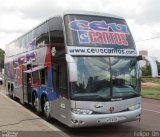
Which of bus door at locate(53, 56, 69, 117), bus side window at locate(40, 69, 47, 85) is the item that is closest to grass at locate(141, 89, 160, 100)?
bus side window at locate(40, 69, 47, 85)

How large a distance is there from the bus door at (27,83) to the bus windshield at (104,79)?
6.21 m

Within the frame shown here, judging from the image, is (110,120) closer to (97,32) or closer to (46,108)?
(97,32)

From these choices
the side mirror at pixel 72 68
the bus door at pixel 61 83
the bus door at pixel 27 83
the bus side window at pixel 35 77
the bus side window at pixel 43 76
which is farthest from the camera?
the bus door at pixel 27 83

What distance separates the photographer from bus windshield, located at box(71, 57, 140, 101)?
402 inches

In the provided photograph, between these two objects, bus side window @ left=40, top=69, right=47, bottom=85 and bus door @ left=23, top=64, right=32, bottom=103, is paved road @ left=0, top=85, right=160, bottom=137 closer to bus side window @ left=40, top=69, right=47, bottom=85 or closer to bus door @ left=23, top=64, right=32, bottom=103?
bus side window @ left=40, top=69, right=47, bottom=85

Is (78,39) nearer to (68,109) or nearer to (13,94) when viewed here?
(68,109)

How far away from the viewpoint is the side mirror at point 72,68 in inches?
387

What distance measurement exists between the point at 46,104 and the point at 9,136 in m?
3.51

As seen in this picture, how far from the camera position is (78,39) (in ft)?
35.1

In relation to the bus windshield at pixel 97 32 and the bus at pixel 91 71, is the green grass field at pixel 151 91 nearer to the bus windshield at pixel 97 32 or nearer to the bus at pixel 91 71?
the bus windshield at pixel 97 32

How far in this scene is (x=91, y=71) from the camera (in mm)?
10367

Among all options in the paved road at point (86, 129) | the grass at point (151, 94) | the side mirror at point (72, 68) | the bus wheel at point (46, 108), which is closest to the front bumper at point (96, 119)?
the paved road at point (86, 129)

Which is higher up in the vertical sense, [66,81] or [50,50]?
[50,50]

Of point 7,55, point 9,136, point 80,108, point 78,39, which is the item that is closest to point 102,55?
point 78,39
